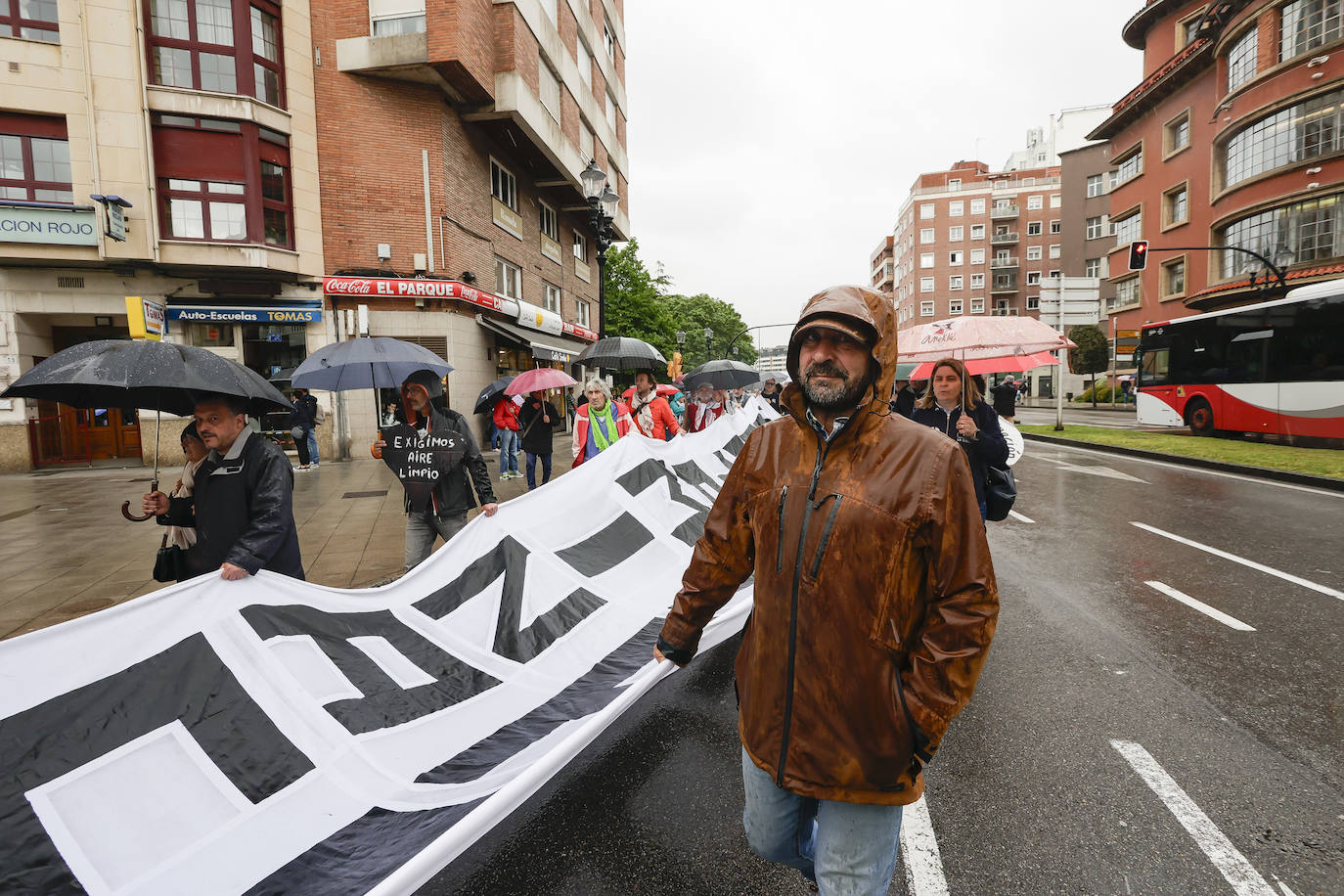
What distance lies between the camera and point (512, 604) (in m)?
3.98

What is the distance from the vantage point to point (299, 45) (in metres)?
17.7

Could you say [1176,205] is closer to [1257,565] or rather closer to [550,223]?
[550,223]

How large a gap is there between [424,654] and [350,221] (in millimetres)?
18313

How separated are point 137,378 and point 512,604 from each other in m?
2.15

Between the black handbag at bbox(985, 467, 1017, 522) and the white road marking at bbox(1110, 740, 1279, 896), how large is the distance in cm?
158

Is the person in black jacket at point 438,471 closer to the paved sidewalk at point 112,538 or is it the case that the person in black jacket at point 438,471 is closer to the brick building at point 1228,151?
the paved sidewalk at point 112,538

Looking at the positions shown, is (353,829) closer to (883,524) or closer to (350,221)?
(883,524)

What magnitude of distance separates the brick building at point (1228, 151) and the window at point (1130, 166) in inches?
4.2

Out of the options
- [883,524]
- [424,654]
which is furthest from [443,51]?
[883,524]

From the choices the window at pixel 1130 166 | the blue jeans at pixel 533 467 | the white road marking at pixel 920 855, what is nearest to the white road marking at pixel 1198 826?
the white road marking at pixel 920 855

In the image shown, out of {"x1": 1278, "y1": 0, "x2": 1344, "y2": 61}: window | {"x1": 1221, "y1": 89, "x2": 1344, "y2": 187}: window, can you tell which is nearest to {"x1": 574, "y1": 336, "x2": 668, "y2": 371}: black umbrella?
{"x1": 1221, "y1": 89, "x2": 1344, "y2": 187}: window

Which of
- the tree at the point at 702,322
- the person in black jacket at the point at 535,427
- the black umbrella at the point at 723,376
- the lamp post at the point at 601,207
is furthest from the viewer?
the tree at the point at 702,322

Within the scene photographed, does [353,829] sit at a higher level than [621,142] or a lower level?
lower

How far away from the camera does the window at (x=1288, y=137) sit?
2400 cm
